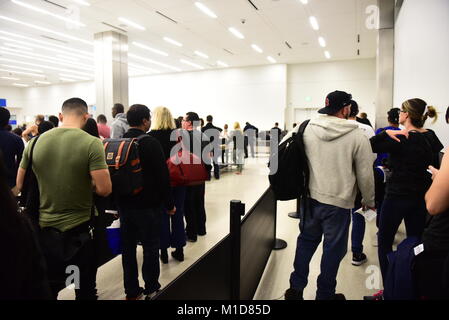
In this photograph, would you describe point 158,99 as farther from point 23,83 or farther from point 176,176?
point 176,176

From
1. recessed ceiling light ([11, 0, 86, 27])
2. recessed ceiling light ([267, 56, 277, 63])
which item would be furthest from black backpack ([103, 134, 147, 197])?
recessed ceiling light ([267, 56, 277, 63])

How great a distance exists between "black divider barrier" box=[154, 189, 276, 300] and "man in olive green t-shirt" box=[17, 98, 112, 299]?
0.85 metres

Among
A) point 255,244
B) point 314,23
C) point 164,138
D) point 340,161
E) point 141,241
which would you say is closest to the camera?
point 340,161

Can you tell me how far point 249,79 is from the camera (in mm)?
16297

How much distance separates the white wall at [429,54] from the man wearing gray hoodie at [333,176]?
127 cm

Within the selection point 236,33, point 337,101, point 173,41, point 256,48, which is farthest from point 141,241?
point 256,48

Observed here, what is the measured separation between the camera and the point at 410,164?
7.16 ft

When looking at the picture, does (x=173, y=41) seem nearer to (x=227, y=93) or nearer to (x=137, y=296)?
(x=227, y=93)

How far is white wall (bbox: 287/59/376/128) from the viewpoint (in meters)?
14.5

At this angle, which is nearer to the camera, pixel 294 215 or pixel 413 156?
pixel 413 156

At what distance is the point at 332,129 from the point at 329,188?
0.40 m

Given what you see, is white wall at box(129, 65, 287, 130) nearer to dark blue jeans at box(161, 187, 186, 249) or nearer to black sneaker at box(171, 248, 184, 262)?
dark blue jeans at box(161, 187, 186, 249)

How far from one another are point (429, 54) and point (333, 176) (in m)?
2.35

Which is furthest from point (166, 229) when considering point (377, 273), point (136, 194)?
point (377, 273)
